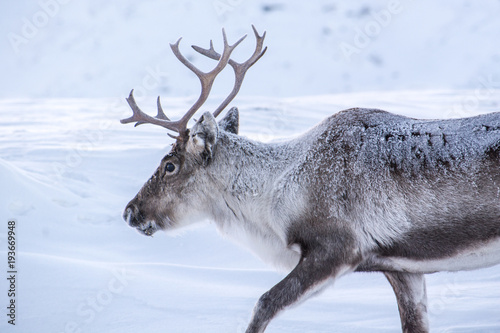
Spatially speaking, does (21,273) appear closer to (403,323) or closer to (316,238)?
(316,238)

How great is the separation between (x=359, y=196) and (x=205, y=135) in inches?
34.6

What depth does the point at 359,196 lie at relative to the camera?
2.95 meters

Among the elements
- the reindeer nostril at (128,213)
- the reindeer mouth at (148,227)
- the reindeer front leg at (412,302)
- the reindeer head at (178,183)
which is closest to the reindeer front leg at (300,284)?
the reindeer front leg at (412,302)

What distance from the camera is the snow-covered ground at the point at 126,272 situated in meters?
3.48

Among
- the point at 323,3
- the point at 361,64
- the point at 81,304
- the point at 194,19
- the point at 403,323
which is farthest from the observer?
the point at 323,3

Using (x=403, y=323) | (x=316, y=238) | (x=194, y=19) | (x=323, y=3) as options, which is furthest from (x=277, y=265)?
(x=323, y=3)

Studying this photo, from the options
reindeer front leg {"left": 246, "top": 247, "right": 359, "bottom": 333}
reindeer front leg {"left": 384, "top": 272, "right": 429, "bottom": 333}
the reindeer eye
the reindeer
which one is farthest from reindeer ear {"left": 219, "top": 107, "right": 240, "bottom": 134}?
reindeer front leg {"left": 384, "top": 272, "right": 429, "bottom": 333}

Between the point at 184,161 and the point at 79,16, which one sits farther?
the point at 79,16

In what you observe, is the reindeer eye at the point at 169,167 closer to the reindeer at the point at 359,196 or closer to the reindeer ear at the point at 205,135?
the reindeer at the point at 359,196

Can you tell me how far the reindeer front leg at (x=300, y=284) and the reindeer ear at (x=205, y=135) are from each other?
2.70 feet

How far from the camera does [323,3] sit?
2727 centimetres

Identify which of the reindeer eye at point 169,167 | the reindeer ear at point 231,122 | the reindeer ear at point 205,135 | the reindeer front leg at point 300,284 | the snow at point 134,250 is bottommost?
the snow at point 134,250

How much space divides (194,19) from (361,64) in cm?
682

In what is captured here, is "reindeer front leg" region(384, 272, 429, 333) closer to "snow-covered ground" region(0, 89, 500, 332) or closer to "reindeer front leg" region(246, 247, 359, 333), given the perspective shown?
"snow-covered ground" region(0, 89, 500, 332)
